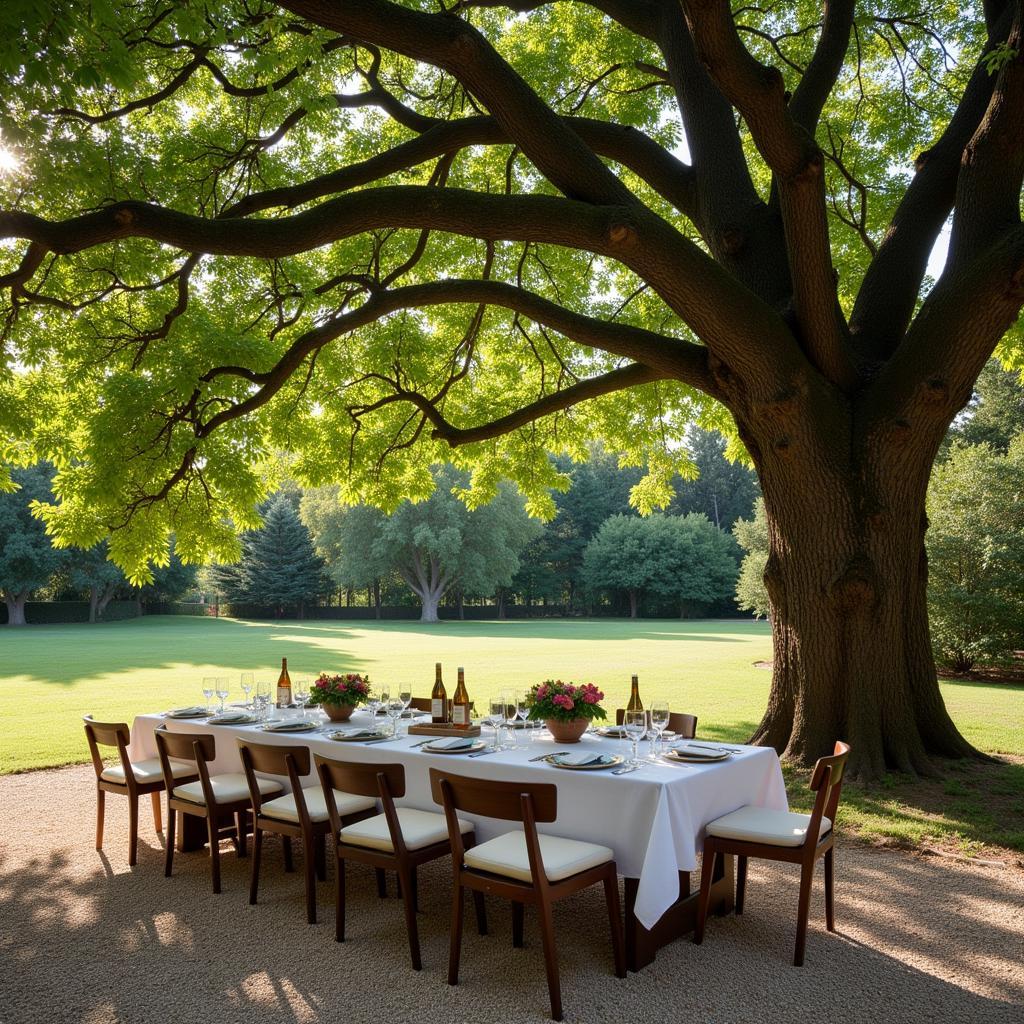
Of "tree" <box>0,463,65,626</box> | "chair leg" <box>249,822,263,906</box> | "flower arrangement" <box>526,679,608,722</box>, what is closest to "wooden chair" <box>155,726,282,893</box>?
"chair leg" <box>249,822,263,906</box>

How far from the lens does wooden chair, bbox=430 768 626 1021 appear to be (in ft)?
13.1

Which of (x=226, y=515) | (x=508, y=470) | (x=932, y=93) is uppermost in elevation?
(x=932, y=93)

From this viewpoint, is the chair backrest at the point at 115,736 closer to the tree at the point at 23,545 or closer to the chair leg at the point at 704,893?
the chair leg at the point at 704,893

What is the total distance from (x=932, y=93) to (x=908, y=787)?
29.5 ft

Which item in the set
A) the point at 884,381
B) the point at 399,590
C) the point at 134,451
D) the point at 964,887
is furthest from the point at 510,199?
the point at 399,590

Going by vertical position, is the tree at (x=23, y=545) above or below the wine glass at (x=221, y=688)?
above

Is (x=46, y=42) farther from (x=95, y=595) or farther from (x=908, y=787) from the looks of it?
(x=95, y=595)

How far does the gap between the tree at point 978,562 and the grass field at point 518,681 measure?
1292 millimetres

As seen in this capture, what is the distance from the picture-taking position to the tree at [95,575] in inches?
1975

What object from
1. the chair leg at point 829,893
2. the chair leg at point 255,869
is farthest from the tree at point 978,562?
the chair leg at point 255,869

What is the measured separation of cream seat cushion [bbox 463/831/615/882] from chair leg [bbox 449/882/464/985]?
0.16m

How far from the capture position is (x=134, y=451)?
8461mm

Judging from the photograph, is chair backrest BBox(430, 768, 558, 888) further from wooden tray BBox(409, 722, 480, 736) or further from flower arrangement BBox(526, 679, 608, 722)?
wooden tray BBox(409, 722, 480, 736)

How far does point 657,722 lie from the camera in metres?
5.07
